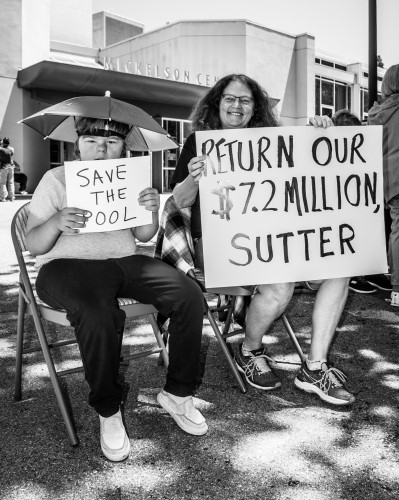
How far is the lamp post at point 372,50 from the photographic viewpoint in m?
6.97

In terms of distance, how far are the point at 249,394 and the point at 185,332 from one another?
0.72 metres

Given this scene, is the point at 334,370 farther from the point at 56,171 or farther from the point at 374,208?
the point at 56,171

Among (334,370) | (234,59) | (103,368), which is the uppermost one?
(234,59)

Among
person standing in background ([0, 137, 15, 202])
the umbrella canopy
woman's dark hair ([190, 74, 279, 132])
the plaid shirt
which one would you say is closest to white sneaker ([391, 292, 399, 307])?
woman's dark hair ([190, 74, 279, 132])

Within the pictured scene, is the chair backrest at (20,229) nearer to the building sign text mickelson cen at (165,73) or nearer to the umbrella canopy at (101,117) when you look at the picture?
the umbrella canopy at (101,117)

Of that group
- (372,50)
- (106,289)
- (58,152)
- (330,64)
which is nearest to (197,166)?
(106,289)

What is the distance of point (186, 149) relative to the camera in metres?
3.21

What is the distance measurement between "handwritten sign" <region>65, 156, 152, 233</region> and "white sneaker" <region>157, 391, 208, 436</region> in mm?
897

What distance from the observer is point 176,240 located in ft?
10.3

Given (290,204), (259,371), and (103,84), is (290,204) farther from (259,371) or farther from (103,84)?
(103,84)

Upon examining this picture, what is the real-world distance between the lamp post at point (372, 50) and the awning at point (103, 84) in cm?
1367

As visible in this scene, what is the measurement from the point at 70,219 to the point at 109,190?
0.27m

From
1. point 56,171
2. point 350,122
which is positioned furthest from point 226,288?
point 350,122

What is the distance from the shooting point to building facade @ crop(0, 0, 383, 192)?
1936cm
